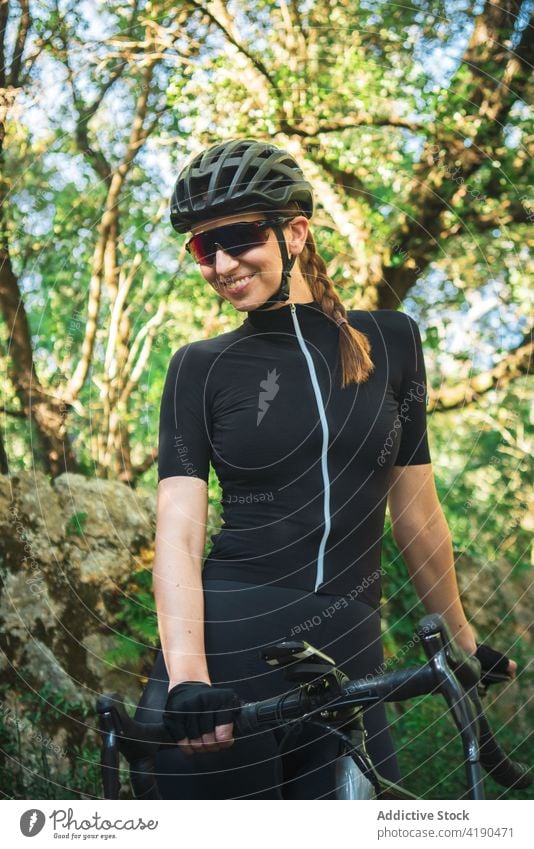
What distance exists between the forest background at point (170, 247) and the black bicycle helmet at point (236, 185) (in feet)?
4.81

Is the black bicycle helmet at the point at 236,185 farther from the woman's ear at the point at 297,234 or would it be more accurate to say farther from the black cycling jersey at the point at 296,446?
the black cycling jersey at the point at 296,446

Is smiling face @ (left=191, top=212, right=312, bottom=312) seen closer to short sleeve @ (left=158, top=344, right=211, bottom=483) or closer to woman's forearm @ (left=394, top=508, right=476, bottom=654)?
short sleeve @ (left=158, top=344, right=211, bottom=483)

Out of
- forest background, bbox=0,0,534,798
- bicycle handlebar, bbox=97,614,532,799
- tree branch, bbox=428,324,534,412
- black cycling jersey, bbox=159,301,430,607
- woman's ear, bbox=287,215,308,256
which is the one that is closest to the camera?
bicycle handlebar, bbox=97,614,532,799

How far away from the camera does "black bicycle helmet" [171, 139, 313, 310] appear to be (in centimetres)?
211

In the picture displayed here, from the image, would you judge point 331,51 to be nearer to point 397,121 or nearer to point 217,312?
point 397,121

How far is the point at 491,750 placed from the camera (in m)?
1.74

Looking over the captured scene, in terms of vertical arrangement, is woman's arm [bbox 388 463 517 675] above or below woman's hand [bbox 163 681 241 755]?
above

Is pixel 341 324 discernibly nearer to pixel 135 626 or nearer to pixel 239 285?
pixel 239 285

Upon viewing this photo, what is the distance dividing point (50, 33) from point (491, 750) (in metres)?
2.98

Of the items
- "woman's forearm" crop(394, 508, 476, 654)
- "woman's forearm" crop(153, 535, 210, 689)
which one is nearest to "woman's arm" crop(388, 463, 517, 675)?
"woman's forearm" crop(394, 508, 476, 654)

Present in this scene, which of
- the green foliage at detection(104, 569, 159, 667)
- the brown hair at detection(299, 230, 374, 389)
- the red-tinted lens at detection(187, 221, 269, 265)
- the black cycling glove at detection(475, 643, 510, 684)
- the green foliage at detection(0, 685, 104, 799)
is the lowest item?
the green foliage at detection(0, 685, 104, 799)

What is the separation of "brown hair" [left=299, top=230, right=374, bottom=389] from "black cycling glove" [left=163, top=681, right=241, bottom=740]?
2.42 ft

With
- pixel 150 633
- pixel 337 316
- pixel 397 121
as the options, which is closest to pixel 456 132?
pixel 397 121

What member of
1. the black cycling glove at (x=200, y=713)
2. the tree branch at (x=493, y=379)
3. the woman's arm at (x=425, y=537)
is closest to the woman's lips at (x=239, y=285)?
the woman's arm at (x=425, y=537)
